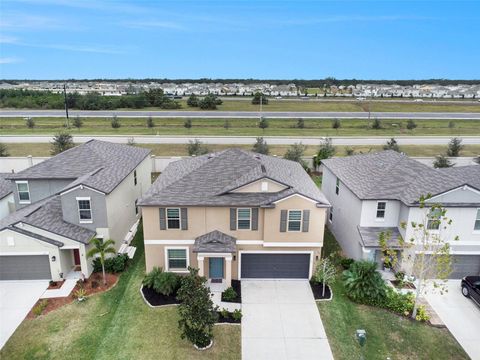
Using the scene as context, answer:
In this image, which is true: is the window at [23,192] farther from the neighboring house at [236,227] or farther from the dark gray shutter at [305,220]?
the dark gray shutter at [305,220]

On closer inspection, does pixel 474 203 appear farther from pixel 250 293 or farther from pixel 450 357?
pixel 250 293

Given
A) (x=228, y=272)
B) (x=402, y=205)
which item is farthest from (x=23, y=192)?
(x=402, y=205)

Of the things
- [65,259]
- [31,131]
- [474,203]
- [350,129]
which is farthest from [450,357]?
[31,131]

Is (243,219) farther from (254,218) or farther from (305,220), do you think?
(305,220)

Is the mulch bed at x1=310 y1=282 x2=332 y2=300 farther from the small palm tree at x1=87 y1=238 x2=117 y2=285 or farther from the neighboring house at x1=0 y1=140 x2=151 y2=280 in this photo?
the neighboring house at x1=0 y1=140 x2=151 y2=280

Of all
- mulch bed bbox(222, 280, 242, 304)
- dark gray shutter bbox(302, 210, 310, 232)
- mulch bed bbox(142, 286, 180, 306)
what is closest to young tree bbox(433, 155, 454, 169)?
dark gray shutter bbox(302, 210, 310, 232)
